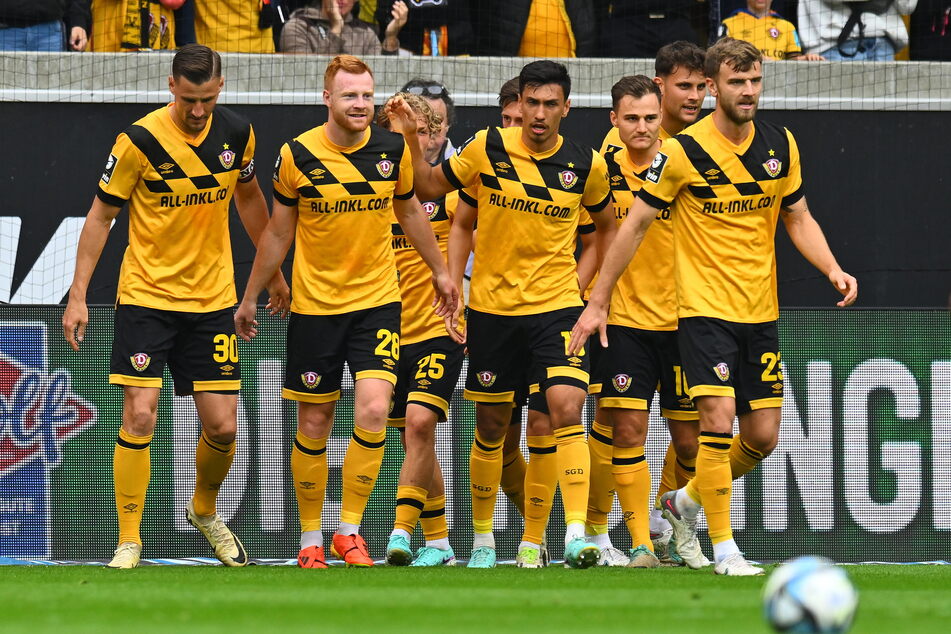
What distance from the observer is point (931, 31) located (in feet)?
40.9

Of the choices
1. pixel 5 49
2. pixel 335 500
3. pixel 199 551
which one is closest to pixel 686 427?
pixel 335 500

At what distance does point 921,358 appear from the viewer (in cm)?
985

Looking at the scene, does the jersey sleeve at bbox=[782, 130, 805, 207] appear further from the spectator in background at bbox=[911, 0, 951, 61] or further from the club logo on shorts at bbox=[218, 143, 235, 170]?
the spectator in background at bbox=[911, 0, 951, 61]

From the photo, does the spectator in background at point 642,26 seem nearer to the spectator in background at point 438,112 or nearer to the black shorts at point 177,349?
the spectator in background at point 438,112

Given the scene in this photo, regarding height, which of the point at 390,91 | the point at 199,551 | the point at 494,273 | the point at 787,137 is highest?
the point at 390,91

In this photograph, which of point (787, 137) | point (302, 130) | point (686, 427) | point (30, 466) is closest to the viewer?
point (787, 137)

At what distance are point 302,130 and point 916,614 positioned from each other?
6878 mm

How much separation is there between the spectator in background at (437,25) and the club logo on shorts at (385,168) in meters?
4.20

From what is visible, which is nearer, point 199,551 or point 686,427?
point 686,427

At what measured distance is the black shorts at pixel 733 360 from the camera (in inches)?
286

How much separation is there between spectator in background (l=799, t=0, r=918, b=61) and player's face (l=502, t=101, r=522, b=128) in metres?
4.23

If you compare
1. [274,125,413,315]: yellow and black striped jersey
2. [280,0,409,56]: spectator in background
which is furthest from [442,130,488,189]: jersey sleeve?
[280,0,409,56]: spectator in background

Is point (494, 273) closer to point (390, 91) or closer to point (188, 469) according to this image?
point (188, 469)

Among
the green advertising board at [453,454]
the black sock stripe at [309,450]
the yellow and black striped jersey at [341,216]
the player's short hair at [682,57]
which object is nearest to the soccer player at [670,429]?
the player's short hair at [682,57]
